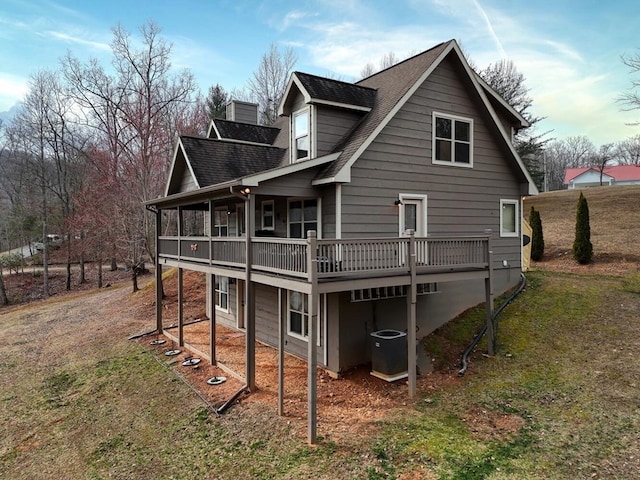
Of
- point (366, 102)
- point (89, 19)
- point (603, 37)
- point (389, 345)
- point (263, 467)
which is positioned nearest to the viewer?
point (263, 467)

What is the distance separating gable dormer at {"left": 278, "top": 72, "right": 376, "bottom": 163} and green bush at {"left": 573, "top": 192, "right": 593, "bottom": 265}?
1104 cm

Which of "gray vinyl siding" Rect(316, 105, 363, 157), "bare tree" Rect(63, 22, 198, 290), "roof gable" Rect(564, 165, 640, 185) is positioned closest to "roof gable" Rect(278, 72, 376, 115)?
"gray vinyl siding" Rect(316, 105, 363, 157)

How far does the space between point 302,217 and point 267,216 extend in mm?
2187

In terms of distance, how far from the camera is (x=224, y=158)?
1330 centimetres

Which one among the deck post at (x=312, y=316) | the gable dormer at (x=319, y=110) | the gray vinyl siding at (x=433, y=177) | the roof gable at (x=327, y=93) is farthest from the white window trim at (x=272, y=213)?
the deck post at (x=312, y=316)

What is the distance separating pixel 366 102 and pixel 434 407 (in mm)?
8361

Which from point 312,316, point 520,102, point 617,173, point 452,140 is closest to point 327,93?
point 452,140

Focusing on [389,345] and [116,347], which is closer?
[389,345]

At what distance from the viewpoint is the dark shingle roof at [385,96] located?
987 cm

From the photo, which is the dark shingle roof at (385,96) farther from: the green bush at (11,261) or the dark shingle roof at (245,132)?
the green bush at (11,261)

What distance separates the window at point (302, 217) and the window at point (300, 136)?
135cm

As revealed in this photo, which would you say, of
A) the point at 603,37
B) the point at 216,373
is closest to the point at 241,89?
the point at 603,37

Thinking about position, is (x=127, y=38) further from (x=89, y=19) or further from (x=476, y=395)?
(x=476, y=395)

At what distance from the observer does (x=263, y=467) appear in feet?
20.8
